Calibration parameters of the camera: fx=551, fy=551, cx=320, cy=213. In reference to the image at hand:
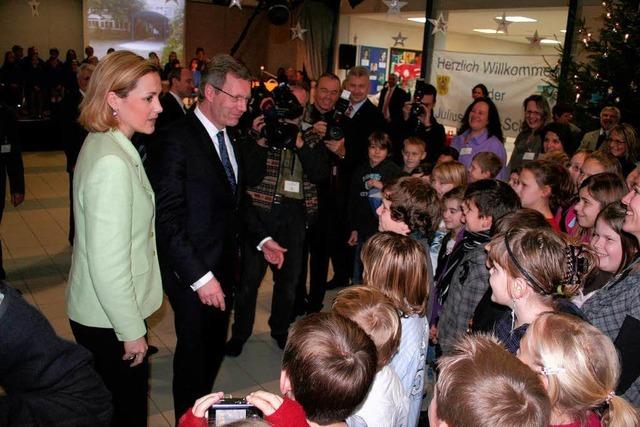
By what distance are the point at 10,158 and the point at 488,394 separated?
164 inches

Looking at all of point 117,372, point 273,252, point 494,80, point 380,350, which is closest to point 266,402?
point 380,350

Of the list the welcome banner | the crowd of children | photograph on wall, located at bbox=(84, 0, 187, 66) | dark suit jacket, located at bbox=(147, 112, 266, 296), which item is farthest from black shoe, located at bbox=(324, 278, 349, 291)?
photograph on wall, located at bbox=(84, 0, 187, 66)

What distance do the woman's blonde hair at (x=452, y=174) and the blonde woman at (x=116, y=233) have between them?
200 centimetres

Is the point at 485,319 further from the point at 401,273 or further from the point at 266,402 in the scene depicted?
the point at 266,402

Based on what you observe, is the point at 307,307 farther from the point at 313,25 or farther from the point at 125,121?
the point at 313,25

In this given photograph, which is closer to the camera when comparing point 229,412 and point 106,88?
point 229,412

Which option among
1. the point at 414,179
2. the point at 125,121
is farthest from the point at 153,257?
the point at 414,179

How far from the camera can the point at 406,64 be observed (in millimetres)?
13555

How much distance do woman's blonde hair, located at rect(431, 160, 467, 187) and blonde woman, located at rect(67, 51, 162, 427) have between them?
2002 millimetres

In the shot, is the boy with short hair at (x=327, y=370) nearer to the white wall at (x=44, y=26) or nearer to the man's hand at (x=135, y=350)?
the man's hand at (x=135, y=350)

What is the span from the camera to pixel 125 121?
76.3 inches

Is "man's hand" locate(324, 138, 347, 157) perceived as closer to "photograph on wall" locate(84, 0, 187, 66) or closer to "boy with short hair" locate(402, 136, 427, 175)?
"boy with short hair" locate(402, 136, 427, 175)

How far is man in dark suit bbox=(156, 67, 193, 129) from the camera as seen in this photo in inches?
197

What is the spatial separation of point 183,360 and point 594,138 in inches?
183
